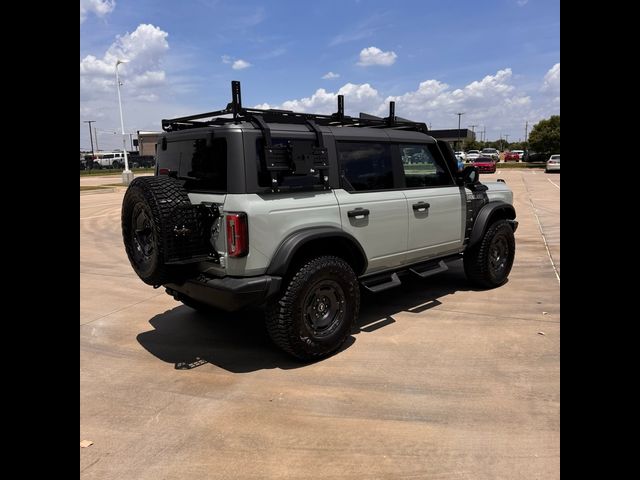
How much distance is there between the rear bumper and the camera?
3.43 metres

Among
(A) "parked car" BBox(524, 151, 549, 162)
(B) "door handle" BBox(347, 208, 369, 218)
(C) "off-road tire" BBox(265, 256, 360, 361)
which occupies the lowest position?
(C) "off-road tire" BBox(265, 256, 360, 361)

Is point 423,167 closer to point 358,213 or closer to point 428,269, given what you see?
point 428,269

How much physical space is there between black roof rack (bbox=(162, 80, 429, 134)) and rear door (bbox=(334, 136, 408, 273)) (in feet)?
1.25

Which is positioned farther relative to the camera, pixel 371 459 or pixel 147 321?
pixel 147 321

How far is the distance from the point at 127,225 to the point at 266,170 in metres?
1.41

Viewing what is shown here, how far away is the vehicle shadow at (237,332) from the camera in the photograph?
4.02 m

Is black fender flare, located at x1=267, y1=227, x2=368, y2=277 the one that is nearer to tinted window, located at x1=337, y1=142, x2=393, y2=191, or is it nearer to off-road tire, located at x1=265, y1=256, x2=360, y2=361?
off-road tire, located at x1=265, y1=256, x2=360, y2=361

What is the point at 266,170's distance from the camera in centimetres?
362

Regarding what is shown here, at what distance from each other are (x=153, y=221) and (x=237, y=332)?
1.68 metres

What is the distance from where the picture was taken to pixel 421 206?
4820mm

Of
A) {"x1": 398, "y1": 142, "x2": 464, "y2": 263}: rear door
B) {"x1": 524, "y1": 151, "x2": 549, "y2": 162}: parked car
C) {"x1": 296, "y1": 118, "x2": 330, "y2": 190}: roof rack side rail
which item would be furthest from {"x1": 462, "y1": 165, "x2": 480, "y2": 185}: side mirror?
{"x1": 524, "y1": 151, "x2": 549, "y2": 162}: parked car

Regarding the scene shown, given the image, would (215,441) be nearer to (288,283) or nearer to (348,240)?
(288,283)

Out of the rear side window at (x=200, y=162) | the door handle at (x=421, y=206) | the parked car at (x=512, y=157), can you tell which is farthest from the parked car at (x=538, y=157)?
the rear side window at (x=200, y=162)
